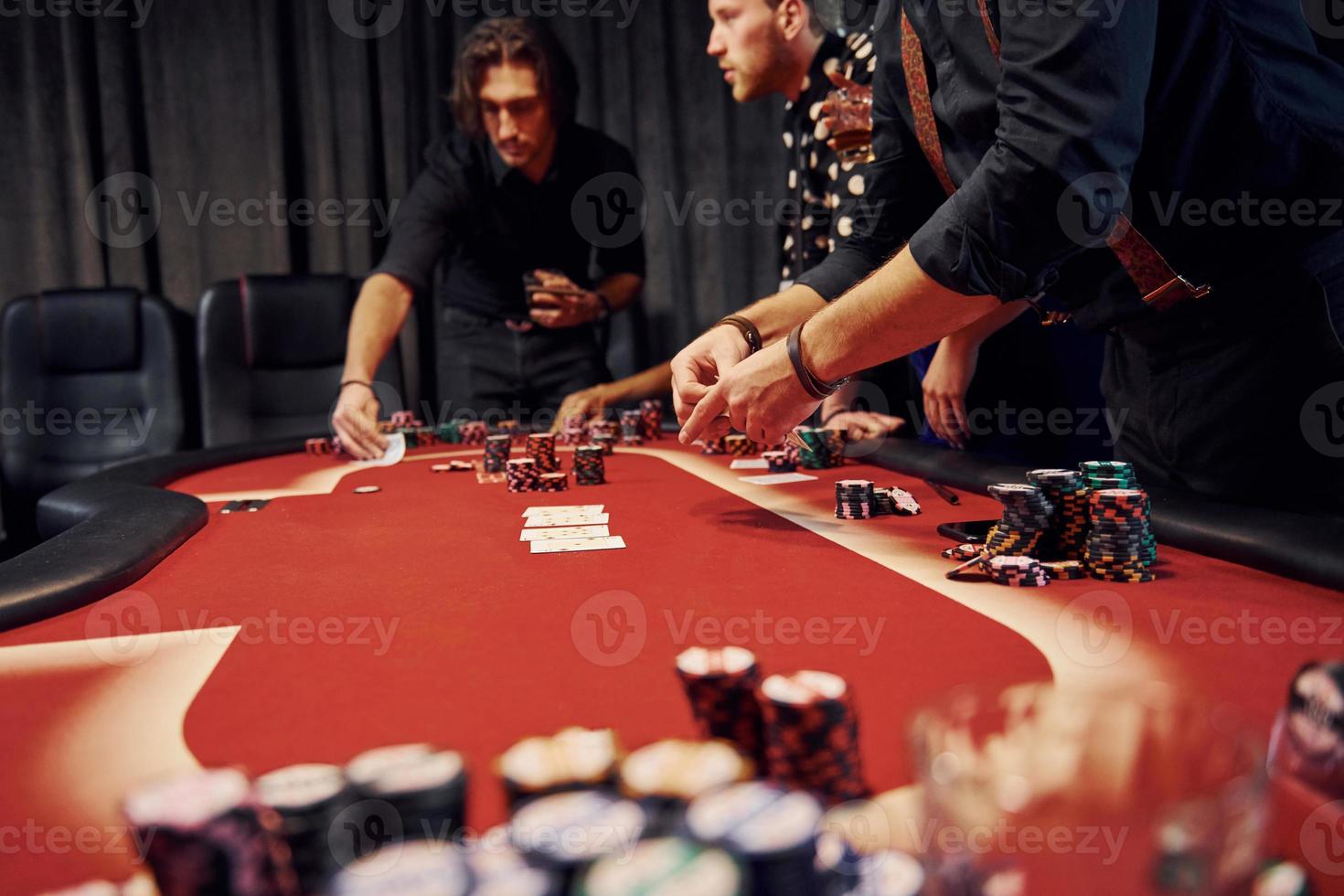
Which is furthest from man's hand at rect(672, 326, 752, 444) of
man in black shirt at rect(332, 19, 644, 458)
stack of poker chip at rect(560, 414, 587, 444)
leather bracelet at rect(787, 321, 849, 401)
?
man in black shirt at rect(332, 19, 644, 458)

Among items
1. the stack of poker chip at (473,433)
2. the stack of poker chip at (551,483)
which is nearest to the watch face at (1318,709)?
the stack of poker chip at (551,483)

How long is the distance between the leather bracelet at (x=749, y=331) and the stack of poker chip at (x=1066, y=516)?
2.40ft

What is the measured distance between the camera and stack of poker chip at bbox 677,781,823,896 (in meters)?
0.43

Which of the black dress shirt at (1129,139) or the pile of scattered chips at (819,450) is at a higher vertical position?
the black dress shirt at (1129,139)

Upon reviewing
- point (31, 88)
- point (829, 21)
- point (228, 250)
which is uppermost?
point (31, 88)

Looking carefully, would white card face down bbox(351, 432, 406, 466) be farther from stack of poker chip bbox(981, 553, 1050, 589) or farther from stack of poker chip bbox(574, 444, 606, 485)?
stack of poker chip bbox(981, 553, 1050, 589)

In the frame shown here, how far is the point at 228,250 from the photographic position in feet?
15.1

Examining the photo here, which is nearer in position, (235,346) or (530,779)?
(530,779)

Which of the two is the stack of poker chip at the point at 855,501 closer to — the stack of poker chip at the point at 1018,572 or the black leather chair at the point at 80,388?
the stack of poker chip at the point at 1018,572

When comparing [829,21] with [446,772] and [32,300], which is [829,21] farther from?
[32,300]

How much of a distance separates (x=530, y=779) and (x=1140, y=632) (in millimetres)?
665

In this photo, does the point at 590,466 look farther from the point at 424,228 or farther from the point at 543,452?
the point at 424,228

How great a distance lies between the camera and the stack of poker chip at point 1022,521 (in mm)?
1199

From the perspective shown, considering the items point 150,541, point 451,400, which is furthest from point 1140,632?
point 451,400
